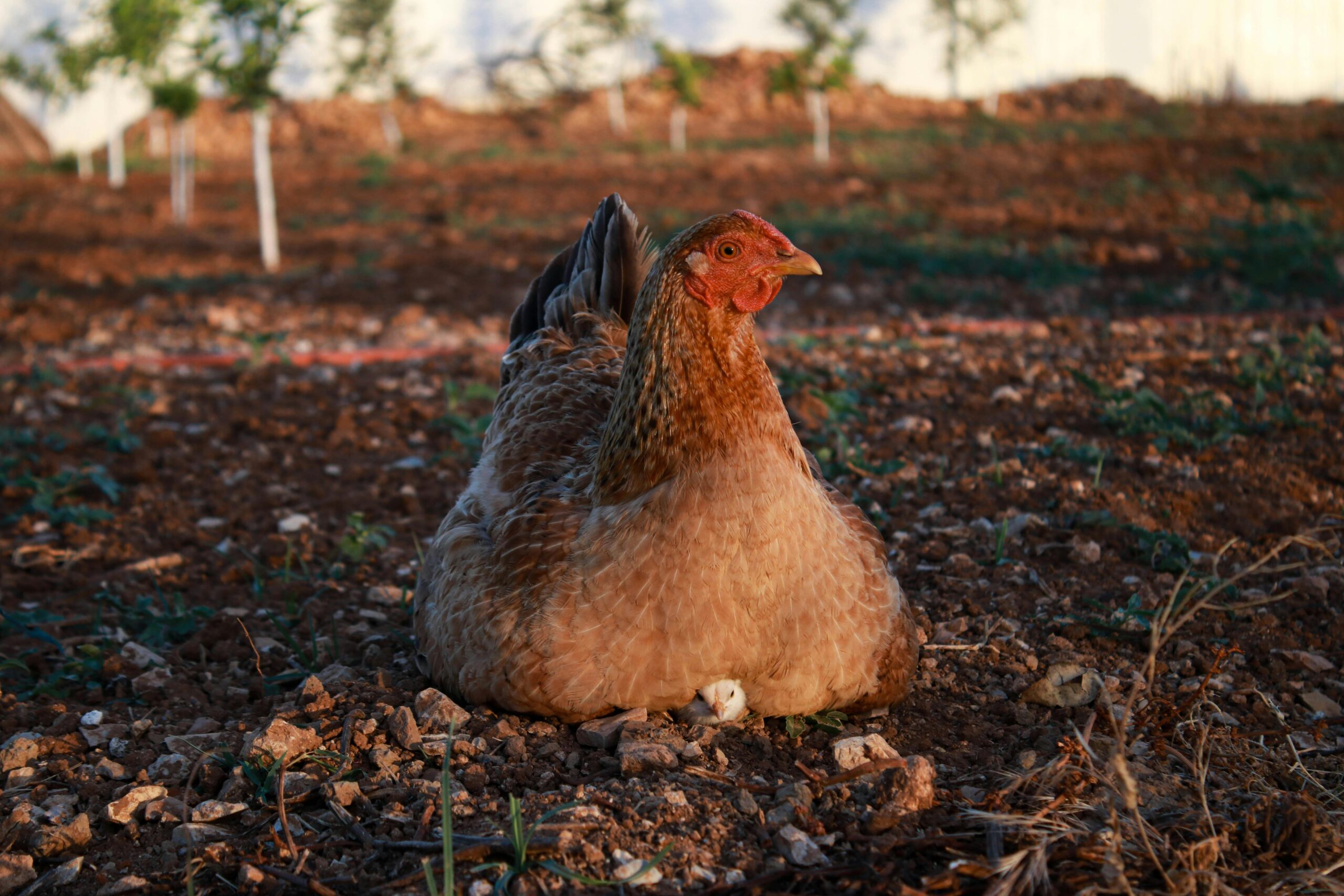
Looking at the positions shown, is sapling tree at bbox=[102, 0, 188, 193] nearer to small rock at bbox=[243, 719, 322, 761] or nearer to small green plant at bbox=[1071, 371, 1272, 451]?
small green plant at bbox=[1071, 371, 1272, 451]

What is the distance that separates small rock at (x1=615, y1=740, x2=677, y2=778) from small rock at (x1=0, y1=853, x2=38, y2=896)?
1.38 metres

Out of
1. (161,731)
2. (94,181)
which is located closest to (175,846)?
(161,731)

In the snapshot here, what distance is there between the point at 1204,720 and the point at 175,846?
2682mm

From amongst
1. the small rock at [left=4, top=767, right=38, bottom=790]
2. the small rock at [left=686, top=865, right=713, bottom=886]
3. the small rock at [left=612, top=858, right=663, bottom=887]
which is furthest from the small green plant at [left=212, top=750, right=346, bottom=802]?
the small rock at [left=686, top=865, right=713, bottom=886]

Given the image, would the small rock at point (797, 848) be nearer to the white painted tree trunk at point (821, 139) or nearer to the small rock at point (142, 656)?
the small rock at point (142, 656)

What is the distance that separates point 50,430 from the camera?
20.4 feet

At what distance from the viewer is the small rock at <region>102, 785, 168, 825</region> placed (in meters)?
2.49

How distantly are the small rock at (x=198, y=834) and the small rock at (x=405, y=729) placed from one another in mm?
459

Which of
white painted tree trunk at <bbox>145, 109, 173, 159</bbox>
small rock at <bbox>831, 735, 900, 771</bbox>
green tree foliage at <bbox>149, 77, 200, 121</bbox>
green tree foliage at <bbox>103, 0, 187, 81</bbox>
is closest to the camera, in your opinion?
small rock at <bbox>831, 735, 900, 771</bbox>

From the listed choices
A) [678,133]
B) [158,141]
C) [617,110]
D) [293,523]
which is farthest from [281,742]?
[158,141]

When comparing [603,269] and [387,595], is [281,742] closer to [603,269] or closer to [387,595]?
[387,595]

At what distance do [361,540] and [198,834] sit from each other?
2026 millimetres

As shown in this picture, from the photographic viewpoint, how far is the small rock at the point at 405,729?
2.69 m

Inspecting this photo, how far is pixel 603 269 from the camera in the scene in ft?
13.0
